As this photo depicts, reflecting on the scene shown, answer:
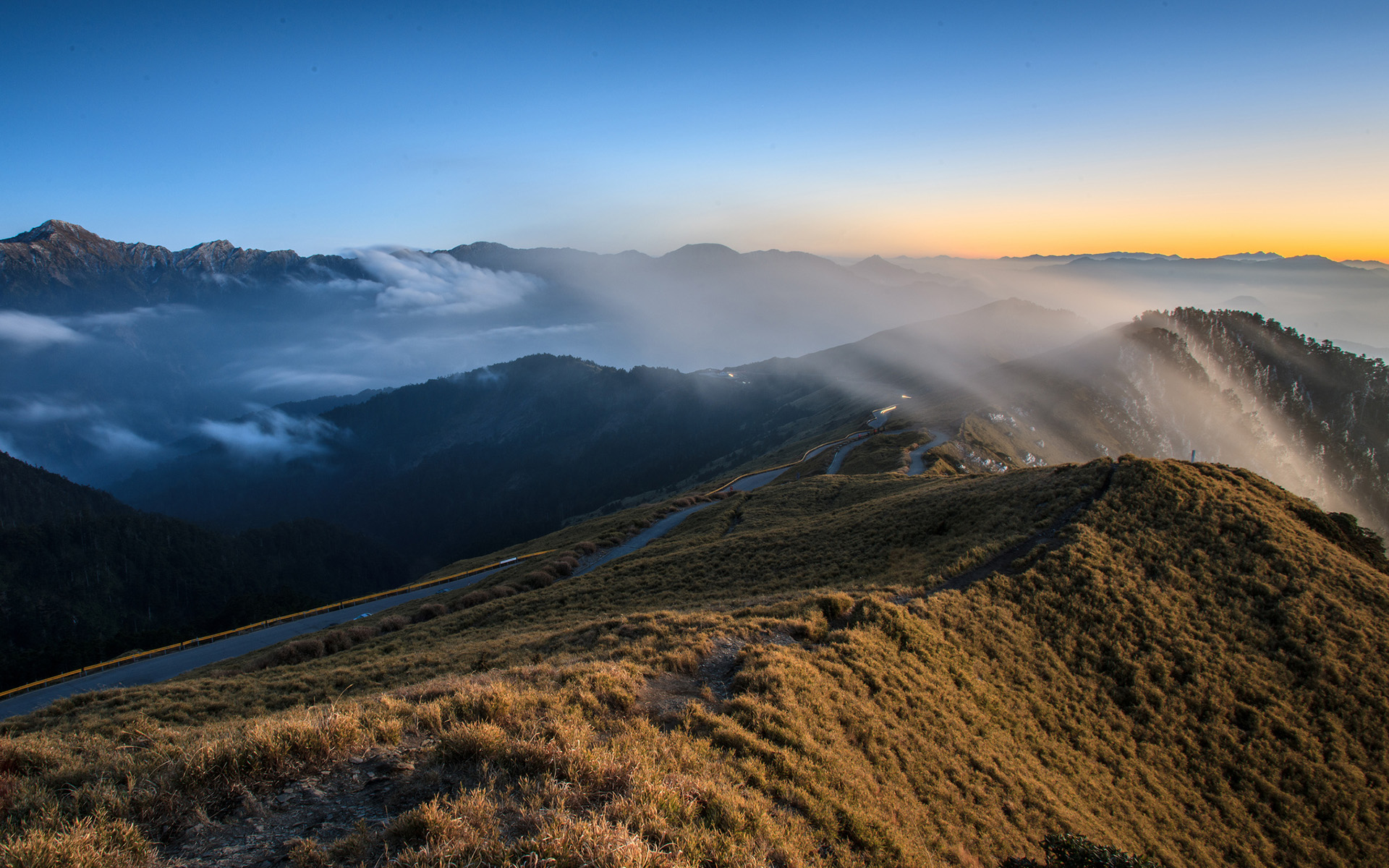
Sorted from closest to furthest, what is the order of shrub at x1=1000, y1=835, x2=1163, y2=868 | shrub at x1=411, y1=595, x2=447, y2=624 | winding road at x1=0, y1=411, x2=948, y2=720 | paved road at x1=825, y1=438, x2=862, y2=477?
shrub at x1=1000, y1=835, x2=1163, y2=868
winding road at x1=0, y1=411, x2=948, y2=720
shrub at x1=411, y1=595, x2=447, y2=624
paved road at x1=825, y1=438, x2=862, y2=477

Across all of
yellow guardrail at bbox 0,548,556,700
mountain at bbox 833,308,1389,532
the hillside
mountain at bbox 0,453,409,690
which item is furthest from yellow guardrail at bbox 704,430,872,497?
mountain at bbox 0,453,409,690

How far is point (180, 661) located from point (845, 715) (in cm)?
3775

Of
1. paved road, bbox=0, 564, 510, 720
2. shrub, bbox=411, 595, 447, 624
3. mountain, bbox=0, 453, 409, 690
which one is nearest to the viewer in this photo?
paved road, bbox=0, 564, 510, 720

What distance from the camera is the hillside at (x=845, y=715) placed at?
580cm

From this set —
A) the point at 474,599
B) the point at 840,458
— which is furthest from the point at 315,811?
the point at 840,458

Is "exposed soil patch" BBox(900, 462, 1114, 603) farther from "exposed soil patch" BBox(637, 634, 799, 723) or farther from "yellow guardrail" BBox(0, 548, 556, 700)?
"yellow guardrail" BBox(0, 548, 556, 700)

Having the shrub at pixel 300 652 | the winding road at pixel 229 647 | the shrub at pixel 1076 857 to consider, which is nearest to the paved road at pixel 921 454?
the winding road at pixel 229 647

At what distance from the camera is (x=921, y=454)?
64.0 m

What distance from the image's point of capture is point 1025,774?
450 inches

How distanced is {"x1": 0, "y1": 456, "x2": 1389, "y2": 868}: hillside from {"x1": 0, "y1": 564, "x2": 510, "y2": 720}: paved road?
7.86 meters

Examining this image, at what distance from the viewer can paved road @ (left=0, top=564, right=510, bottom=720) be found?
27047mm

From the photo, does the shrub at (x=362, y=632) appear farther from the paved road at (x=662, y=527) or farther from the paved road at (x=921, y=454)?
the paved road at (x=921, y=454)

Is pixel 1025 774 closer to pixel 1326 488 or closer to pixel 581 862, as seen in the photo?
pixel 581 862

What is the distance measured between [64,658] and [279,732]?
11633cm
